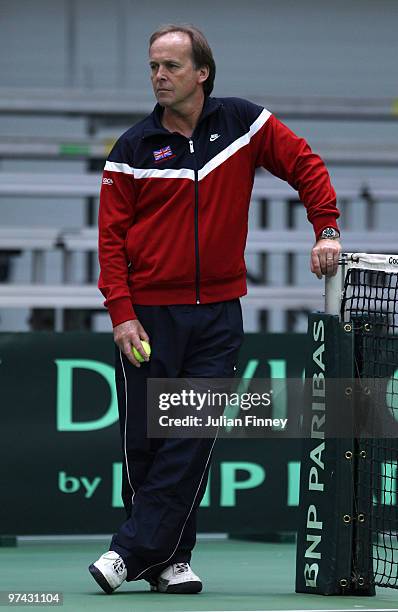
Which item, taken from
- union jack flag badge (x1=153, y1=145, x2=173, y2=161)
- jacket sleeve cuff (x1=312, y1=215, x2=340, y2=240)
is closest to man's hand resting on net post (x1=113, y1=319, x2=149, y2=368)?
union jack flag badge (x1=153, y1=145, x2=173, y2=161)

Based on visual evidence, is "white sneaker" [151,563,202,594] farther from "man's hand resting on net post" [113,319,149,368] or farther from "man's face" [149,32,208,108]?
"man's face" [149,32,208,108]

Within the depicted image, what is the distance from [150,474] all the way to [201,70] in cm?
140

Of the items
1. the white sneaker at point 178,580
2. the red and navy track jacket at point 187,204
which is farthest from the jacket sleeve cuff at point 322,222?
the white sneaker at point 178,580

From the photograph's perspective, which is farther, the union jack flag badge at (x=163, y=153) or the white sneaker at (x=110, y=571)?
the union jack flag badge at (x=163, y=153)

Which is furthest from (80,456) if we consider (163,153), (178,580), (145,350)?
(163,153)

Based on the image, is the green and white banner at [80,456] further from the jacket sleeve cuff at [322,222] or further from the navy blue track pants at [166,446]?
the jacket sleeve cuff at [322,222]

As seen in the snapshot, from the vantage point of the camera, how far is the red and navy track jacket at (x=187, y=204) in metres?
4.53

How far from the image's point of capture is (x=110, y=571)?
4445 millimetres

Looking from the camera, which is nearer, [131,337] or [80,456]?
[131,337]

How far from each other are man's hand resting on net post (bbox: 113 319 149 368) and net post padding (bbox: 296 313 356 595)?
0.58 metres

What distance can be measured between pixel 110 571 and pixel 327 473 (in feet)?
2.60

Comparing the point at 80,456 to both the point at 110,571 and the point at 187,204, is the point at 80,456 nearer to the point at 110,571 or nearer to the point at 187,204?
the point at 110,571

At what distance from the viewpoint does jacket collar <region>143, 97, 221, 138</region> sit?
A: 455 cm

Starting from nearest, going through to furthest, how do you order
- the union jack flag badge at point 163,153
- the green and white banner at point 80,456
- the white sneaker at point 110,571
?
the white sneaker at point 110,571 → the union jack flag badge at point 163,153 → the green and white banner at point 80,456
